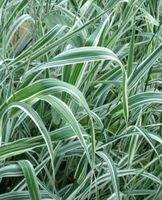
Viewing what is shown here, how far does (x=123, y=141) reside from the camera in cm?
115

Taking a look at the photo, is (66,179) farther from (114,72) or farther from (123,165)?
(114,72)

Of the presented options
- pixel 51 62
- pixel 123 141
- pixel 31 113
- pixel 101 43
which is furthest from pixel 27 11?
pixel 31 113

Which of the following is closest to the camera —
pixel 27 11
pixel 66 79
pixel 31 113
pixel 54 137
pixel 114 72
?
pixel 31 113

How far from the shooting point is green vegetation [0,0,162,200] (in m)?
0.83

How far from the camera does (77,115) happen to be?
1075mm

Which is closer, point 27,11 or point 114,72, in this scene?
point 114,72

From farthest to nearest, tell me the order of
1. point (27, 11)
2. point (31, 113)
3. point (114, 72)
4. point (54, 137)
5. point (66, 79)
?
point (27, 11) → point (114, 72) → point (66, 79) → point (54, 137) → point (31, 113)

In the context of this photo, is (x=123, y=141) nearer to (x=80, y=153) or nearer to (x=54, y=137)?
(x=80, y=153)

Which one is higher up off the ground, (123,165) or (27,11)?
(27,11)

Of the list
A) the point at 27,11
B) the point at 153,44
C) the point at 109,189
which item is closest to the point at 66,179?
the point at 109,189

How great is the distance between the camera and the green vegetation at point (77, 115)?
83 cm

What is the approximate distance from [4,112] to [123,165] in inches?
14.2

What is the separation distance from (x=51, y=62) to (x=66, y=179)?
0.38 meters

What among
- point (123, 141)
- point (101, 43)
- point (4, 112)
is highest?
point (101, 43)
